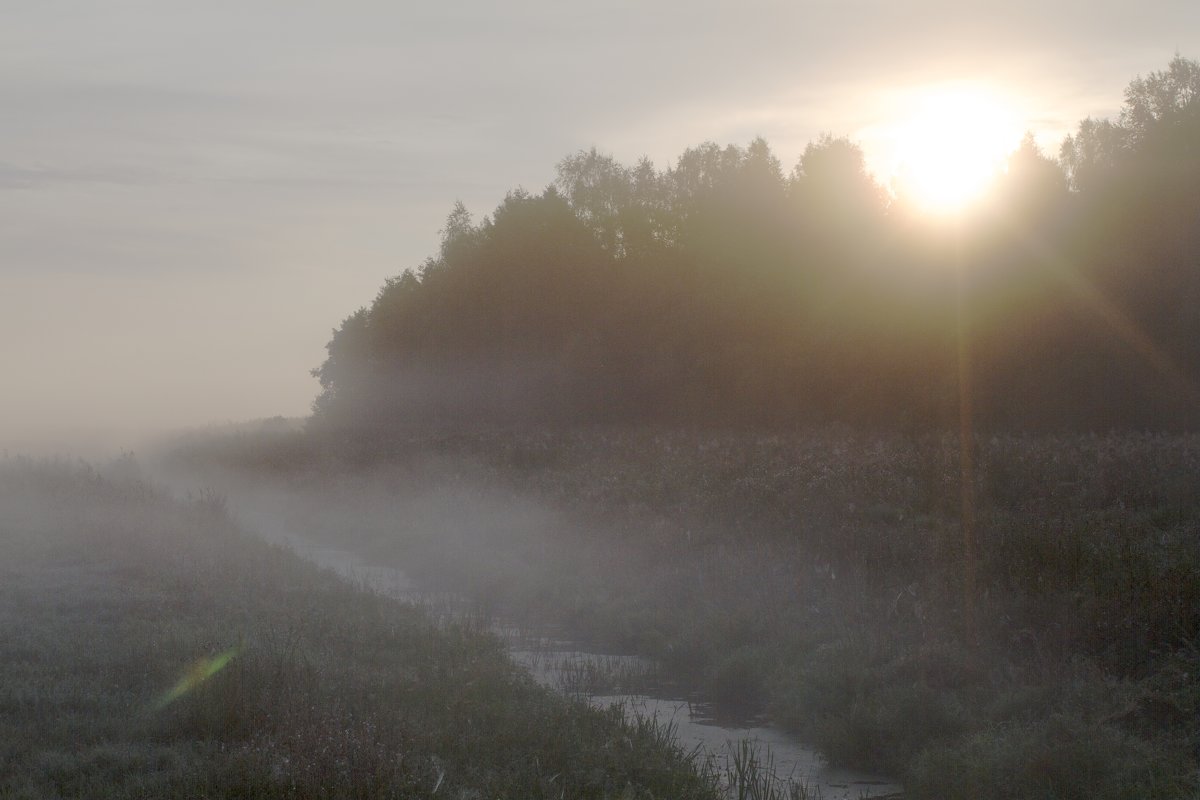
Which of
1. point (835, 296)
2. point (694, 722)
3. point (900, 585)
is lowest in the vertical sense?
point (694, 722)

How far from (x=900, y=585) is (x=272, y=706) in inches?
283

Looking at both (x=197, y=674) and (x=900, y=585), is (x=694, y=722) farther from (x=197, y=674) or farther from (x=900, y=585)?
(x=197, y=674)

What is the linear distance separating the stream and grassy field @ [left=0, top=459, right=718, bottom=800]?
825mm

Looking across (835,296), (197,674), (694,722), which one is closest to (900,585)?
(694,722)

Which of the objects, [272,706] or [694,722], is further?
[694,722]

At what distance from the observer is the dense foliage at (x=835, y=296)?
27156mm

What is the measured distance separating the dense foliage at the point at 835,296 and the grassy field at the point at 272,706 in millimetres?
17399

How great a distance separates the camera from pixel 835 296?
33625mm

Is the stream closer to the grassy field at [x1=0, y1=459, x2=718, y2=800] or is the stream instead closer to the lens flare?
the grassy field at [x1=0, y1=459, x2=718, y2=800]

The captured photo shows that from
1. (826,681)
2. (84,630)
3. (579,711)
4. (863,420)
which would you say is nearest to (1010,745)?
(826,681)

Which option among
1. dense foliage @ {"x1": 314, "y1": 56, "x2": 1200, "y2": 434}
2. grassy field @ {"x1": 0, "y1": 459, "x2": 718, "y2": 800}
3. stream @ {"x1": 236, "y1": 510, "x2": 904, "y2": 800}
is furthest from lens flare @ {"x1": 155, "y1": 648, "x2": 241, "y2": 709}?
dense foliage @ {"x1": 314, "y1": 56, "x2": 1200, "y2": 434}

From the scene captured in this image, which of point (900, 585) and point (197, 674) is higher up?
point (197, 674)

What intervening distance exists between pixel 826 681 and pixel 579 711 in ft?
8.37

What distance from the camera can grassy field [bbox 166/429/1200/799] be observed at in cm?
880
